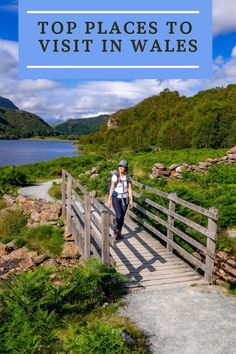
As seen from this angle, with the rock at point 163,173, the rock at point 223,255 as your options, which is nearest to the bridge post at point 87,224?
the rock at point 223,255

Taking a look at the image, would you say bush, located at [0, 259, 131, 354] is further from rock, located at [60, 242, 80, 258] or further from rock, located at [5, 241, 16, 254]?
rock, located at [5, 241, 16, 254]

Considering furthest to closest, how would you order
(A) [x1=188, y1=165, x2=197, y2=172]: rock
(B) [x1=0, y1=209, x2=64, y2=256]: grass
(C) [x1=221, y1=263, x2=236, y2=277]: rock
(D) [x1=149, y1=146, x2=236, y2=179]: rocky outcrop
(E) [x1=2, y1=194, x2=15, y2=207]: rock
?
(A) [x1=188, y1=165, x2=197, y2=172]: rock → (D) [x1=149, y1=146, x2=236, y2=179]: rocky outcrop → (E) [x1=2, y1=194, x2=15, y2=207]: rock → (B) [x1=0, y1=209, x2=64, y2=256]: grass → (C) [x1=221, y1=263, x2=236, y2=277]: rock

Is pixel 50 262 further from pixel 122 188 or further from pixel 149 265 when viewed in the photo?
pixel 149 265

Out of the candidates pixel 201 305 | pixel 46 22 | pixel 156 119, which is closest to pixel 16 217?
pixel 46 22

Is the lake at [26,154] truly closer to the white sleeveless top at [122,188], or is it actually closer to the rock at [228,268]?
the white sleeveless top at [122,188]

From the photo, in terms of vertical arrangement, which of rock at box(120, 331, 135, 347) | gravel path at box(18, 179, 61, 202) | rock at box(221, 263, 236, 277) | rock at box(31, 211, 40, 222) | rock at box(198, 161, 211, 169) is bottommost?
rock at box(221, 263, 236, 277)

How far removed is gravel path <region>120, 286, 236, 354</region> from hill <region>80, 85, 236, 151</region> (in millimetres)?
52140

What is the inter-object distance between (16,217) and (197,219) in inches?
298

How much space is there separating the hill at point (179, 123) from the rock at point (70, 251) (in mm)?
46700

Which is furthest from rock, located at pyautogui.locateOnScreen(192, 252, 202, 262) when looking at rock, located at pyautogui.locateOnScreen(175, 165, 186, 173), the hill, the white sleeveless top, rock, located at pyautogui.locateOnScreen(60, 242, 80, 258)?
the hill

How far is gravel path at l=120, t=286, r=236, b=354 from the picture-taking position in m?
5.87

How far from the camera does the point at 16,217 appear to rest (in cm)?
1608

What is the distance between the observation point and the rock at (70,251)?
41.9 feet

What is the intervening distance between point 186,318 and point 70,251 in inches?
271
